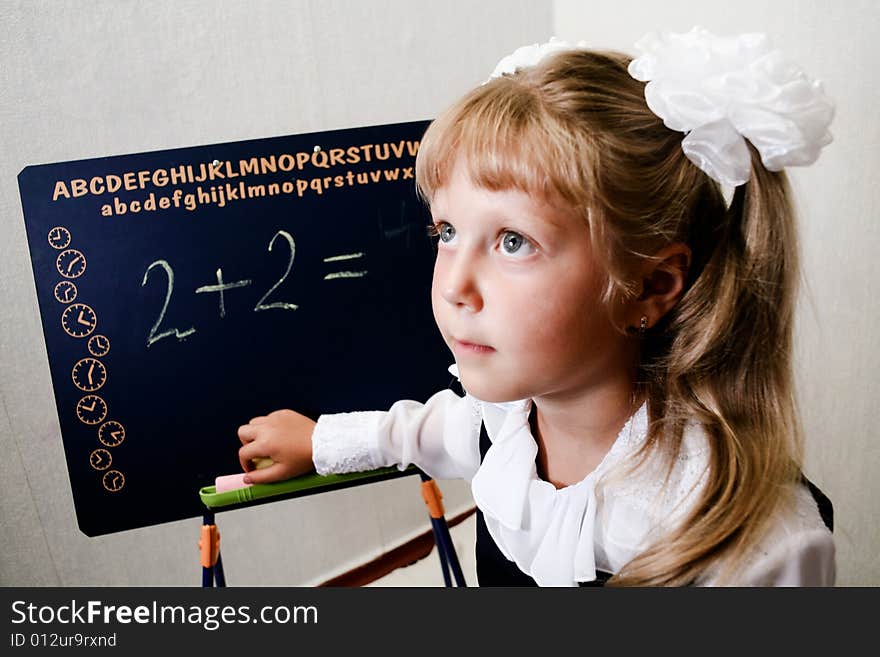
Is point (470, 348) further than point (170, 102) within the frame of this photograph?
No

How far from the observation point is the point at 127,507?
1063mm

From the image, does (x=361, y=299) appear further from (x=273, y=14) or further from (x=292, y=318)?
(x=273, y=14)

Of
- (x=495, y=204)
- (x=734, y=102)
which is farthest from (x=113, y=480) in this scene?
(x=734, y=102)

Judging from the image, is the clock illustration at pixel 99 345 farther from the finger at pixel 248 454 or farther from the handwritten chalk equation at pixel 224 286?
the finger at pixel 248 454

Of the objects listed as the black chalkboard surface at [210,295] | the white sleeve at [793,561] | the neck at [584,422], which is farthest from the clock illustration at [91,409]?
the white sleeve at [793,561]

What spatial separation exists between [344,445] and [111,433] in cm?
32

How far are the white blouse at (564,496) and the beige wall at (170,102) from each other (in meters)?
0.60

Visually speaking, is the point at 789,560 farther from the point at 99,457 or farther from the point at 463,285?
the point at 99,457

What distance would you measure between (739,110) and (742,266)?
0.18 meters

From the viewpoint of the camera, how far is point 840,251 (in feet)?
3.74

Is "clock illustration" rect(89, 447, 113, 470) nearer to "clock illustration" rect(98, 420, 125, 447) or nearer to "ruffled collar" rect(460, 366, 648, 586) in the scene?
"clock illustration" rect(98, 420, 125, 447)

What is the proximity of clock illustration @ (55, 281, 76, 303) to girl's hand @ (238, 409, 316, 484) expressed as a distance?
286 millimetres

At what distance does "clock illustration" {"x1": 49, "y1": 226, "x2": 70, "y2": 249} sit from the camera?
3.17 ft
